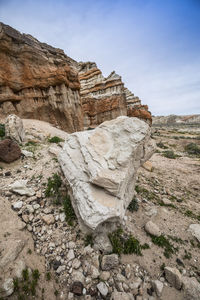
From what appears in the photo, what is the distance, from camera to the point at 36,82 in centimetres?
1043

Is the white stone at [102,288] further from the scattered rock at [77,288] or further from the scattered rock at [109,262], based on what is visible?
the scattered rock at [77,288]

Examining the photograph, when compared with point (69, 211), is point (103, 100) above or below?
above

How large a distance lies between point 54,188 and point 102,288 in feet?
7.83

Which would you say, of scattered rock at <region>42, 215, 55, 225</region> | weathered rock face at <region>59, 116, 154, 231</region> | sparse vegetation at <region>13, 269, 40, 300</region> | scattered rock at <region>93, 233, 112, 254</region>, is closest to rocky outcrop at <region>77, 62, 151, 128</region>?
weathered rock face at <region>59, 116, 154, 231</region>

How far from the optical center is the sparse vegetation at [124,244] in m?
2.46

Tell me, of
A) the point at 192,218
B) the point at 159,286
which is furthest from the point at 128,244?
the point at 192,218

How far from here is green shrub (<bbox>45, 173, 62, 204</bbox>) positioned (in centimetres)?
323

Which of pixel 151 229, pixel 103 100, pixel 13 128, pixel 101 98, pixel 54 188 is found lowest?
pixel 151 229

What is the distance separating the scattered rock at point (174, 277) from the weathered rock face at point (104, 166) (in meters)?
1.32

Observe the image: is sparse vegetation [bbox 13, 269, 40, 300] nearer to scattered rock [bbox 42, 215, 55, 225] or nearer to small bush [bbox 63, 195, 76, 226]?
scattered rock [bbox 42, 215, 55, 225]

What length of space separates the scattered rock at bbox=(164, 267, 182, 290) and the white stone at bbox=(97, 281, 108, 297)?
49.8 inches

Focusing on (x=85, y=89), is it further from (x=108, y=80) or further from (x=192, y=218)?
(x=192, y=218)

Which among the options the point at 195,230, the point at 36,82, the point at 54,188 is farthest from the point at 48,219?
the point at 36,82

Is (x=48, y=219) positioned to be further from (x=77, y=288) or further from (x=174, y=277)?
(x=174, y=277)
